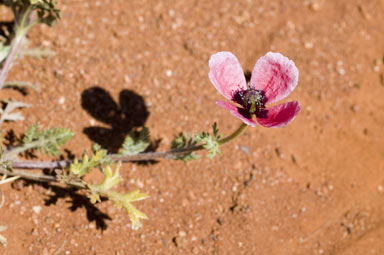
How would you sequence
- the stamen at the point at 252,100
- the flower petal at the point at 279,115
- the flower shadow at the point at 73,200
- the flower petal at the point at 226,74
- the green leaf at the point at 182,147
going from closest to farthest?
1. the flower petal at the point at 279,115
2. the flower petal at the point at 226,74
3. the stamen at the point at 252,100
4. the green leaf at the point at 182,147
5. the flower shadow at the point at 73,200

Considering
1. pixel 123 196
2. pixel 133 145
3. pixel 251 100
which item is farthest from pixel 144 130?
pixel 251 100

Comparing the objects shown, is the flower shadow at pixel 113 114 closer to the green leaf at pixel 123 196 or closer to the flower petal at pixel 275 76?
the green leaf at pixel 123 196

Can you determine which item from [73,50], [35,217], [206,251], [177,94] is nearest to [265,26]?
[177,94]

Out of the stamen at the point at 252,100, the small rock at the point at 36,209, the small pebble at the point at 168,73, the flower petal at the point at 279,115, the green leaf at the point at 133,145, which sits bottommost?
the small rock at the point at 36,209

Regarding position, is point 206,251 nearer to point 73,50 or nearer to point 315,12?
point 73,50

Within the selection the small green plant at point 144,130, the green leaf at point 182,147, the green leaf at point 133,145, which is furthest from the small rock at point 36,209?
the green leaf at point 182,147

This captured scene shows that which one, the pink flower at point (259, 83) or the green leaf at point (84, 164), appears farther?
the green leaf at point (84, 164)

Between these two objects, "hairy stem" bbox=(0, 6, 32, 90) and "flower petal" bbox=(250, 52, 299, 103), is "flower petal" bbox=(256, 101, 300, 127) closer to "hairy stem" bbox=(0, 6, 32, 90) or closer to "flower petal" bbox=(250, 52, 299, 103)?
"flower petal" bbox=(250, 52, 299, 103)

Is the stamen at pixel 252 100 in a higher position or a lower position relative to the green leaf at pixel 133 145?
higher
